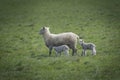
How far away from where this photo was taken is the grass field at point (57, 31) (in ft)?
56.2

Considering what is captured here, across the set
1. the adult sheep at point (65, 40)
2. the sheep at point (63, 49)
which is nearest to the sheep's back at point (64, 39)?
the adult sheep at point (65, 40)

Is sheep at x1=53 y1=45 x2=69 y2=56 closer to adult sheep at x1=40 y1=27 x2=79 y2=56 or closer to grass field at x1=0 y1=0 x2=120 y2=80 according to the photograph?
grass field at x1=0 y1=0 x2=120 y2=80

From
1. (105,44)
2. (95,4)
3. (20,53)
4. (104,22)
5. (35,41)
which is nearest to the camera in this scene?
(20,53)

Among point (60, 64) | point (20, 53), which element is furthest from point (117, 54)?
point (20, 53)

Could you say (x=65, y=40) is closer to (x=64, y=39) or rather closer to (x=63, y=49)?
(x=64, y=39)

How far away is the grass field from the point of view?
17.1 m

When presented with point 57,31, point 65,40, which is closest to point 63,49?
point 65,40

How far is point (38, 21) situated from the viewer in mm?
39219

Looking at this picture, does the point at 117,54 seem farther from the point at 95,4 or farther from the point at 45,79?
the point at 95,4

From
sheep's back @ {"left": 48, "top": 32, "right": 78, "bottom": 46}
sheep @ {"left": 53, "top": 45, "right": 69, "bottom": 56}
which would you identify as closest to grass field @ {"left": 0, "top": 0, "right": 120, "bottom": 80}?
sheep @ {"left": 53, "top": 45, "right": 69, "bottom": 56}

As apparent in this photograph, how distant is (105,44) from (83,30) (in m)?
7.85

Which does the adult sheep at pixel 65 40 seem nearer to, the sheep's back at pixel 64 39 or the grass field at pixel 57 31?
the sheep's back at pixel 64 39

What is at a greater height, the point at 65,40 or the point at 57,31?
the point at 57,31

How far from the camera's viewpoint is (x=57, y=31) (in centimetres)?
3319
